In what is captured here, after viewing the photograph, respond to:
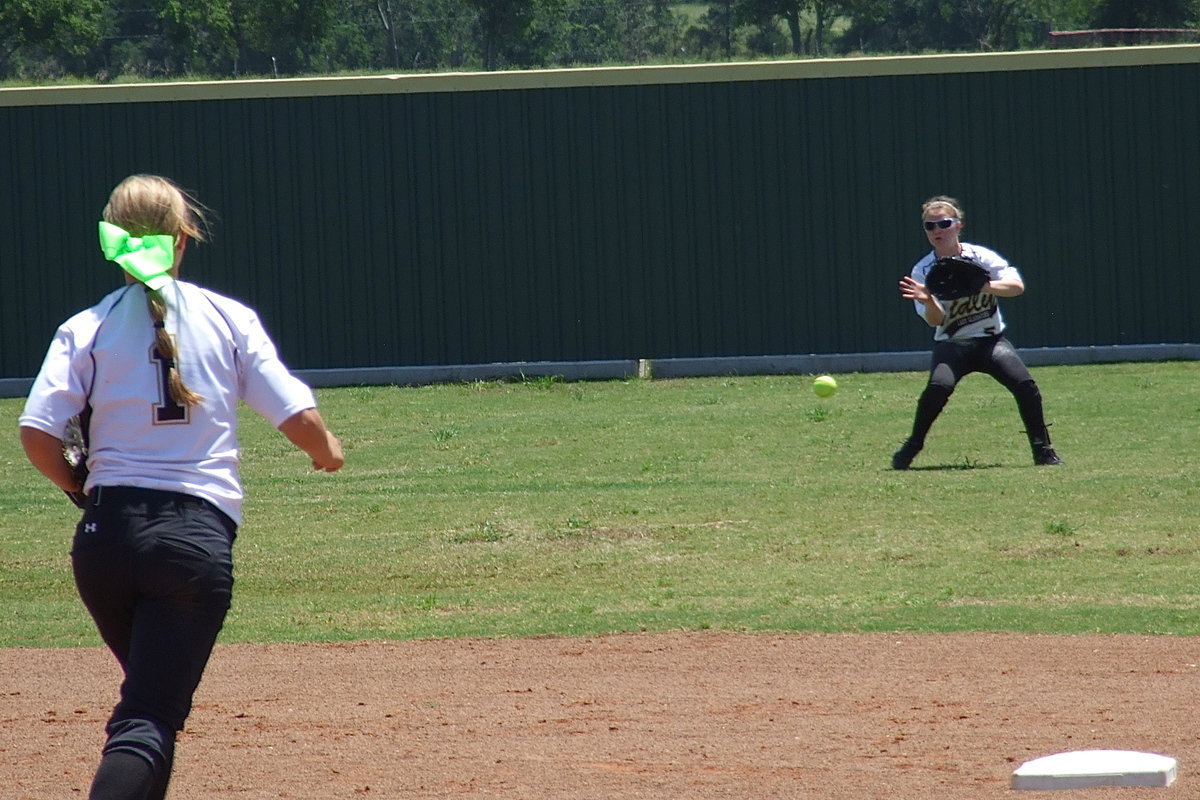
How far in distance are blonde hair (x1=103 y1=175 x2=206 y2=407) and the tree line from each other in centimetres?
3861

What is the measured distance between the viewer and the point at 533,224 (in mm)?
19672

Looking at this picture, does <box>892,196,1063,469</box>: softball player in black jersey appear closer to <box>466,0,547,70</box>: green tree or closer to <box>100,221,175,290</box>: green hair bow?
<box>100,221,175,290</box>: green hair bow

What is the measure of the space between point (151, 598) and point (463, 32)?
2023 inches

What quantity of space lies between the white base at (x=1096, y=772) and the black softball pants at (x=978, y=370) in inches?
243

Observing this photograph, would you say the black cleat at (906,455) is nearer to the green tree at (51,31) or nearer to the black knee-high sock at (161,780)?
the black knee-high sock at (161,780)

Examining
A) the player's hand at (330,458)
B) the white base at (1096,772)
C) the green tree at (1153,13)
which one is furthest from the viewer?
the green tree at (1153,13)

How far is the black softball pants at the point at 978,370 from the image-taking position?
1084 cm

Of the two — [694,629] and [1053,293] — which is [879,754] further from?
[1053,293]

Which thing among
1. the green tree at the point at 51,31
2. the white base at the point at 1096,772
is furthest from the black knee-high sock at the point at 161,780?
the green tree at the point at 51,31

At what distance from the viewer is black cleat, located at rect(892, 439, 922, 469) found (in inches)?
444

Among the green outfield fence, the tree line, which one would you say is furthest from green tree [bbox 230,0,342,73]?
the green outfield fence

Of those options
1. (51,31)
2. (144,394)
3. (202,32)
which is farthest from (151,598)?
(202,32)

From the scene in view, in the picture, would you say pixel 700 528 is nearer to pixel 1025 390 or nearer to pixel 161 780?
pixel 1025 390

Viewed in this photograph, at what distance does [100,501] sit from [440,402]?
1365cm
